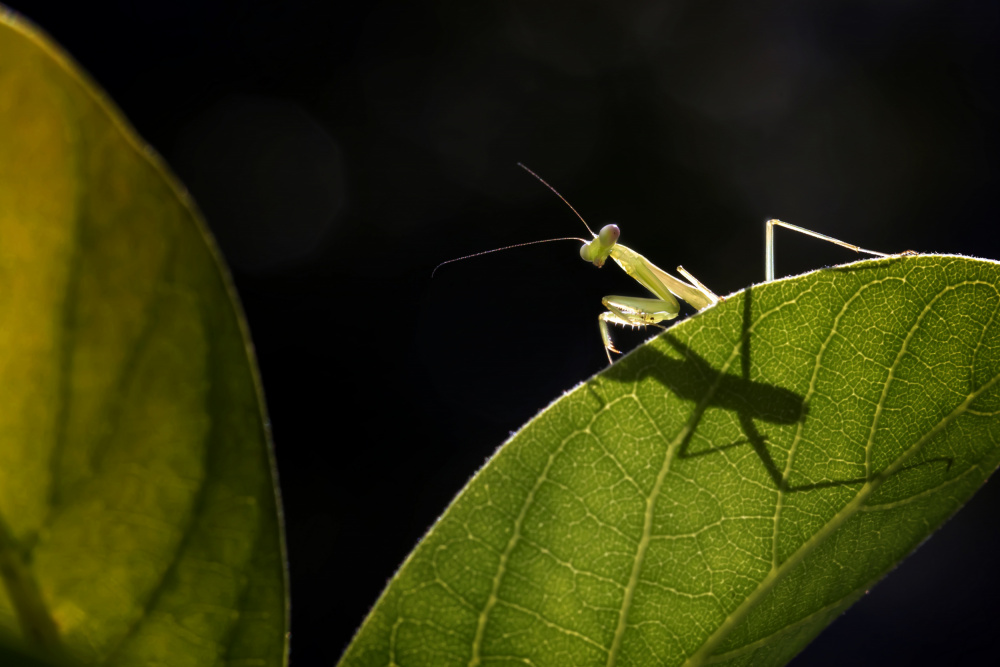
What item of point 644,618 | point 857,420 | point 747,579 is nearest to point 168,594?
point 644,618

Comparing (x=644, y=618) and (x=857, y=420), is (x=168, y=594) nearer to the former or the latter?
(x=644, y=618)

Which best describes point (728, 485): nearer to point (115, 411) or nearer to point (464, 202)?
point (115, 411)

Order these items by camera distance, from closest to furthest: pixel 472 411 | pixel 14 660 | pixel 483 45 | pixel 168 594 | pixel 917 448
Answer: pixel 14 660, pixel 168 594, pixel 917 448, pixel 472 411, pixel 483 45

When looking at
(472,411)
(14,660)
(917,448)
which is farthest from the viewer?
(472,411)

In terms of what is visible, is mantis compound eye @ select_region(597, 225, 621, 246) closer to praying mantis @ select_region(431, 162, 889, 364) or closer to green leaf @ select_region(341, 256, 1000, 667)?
praying mantis @ select_region(431, 162, 889, 364)

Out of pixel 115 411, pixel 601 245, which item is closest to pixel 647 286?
pixel 601 245

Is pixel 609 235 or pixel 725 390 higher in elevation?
pixel 725 390

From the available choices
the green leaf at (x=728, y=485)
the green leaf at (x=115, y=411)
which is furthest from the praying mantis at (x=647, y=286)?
the green leaf at (x=115, y=411)

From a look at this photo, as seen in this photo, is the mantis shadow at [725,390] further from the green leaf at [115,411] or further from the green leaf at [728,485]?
the green leaf at [115,411]
